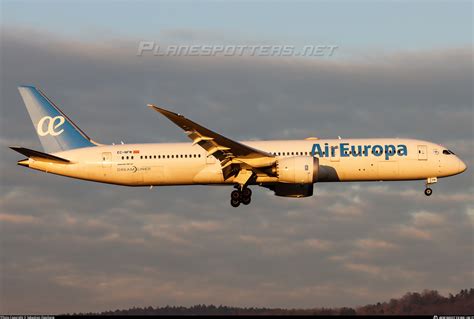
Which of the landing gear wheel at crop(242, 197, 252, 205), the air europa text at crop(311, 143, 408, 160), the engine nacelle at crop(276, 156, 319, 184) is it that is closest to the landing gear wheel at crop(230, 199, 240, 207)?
the landing gear wheel at crop(242, 197, 252, 205)

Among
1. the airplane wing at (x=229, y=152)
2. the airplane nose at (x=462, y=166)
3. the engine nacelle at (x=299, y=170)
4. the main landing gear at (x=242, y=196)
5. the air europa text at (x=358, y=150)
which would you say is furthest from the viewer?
the airplane nose at (x=462, y=166)

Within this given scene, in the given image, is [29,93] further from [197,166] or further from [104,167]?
[197,166]

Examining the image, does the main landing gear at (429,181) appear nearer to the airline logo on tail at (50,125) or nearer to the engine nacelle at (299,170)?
the engine nacelle at (299,170)

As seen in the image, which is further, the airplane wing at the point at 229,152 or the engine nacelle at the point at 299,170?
the engine nacelle at the point at 299,170

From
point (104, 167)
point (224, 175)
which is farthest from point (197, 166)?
point (104, 167)

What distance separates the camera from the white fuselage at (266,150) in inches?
2277

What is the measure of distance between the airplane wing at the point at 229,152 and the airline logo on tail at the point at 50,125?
1205cm

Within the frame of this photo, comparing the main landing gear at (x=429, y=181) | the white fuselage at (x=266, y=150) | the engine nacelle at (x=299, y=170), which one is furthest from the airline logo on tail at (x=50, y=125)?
the main landing gear at (x=429, y=181)

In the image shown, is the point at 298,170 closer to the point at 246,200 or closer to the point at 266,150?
the point at 266,150

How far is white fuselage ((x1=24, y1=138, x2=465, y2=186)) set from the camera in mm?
57844

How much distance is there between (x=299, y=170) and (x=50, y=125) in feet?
61.5

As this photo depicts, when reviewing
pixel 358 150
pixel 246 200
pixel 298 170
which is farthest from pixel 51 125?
pixel 358 150

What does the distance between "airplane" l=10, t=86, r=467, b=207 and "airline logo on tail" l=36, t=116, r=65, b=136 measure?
2.19 metres

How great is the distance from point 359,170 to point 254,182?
22.1 feet
